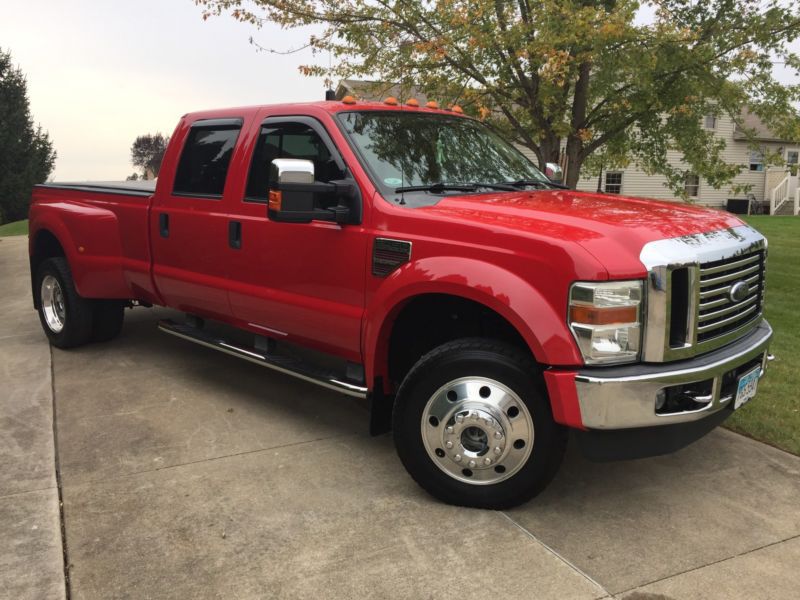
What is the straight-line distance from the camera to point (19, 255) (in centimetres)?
1458

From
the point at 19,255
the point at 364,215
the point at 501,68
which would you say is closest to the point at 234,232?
the point at 364,215

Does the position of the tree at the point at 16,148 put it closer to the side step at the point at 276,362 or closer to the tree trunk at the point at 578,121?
the tree trunk at the point at 578,121

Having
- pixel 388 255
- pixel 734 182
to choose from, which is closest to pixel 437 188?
pixel 388 255

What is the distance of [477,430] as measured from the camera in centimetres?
339

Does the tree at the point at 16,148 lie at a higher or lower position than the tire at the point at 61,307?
higher

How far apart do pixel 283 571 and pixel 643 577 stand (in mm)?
1487

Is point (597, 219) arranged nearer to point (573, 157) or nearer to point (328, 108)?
point (328, 108)

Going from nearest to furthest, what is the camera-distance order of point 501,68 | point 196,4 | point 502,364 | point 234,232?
point 502,364 < point 234,232 < point 501,68 < point 196,4

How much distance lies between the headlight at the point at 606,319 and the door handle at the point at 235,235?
240 centimetres

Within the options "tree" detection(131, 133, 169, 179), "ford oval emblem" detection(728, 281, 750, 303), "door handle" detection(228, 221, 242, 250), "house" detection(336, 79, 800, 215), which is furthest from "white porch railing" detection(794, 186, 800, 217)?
"tree" detection(131, 133, 169, 179)

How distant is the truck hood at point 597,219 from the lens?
305 cm

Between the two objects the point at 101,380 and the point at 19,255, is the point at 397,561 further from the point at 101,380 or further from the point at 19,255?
the point at 19,255

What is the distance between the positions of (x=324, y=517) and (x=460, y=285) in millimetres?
1285

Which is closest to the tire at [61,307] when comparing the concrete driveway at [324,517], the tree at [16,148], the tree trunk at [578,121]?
the concrete driveway at [324,517]
